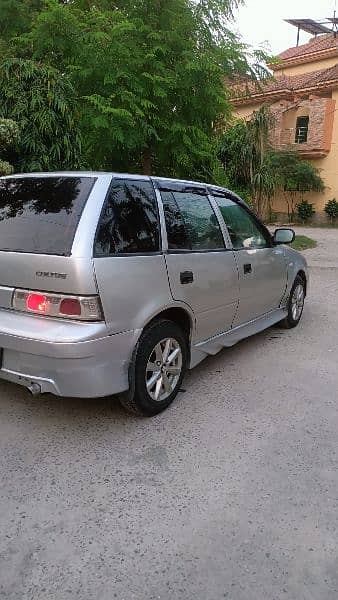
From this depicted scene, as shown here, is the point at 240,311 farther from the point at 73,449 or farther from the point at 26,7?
the point at 26,7

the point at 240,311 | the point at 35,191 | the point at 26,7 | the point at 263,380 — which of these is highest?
the point at 26,7

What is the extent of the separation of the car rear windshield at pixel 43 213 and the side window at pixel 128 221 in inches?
6.6

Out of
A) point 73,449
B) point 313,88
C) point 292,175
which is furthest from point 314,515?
point 313,88

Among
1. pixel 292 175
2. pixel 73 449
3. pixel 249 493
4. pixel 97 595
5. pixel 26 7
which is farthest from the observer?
pixel 292 175

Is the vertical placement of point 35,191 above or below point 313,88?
below

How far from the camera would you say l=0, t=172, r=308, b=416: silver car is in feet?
9.40

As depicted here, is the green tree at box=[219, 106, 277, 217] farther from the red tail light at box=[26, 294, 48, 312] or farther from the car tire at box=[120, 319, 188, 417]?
the red tail light at box=[26, 294, 48, 312]

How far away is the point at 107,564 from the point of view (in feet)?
6.97

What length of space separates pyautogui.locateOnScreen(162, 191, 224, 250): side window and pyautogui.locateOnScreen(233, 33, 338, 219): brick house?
19.5m

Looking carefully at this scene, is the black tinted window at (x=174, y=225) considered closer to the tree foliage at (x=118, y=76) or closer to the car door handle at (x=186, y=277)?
the car door handle at (x=186, y=277)

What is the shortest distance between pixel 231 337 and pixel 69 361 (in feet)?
6.29

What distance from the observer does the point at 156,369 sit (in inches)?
A: 134

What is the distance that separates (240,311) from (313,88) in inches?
873

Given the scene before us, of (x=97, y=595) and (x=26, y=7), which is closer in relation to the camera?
(x=97, y=595)
